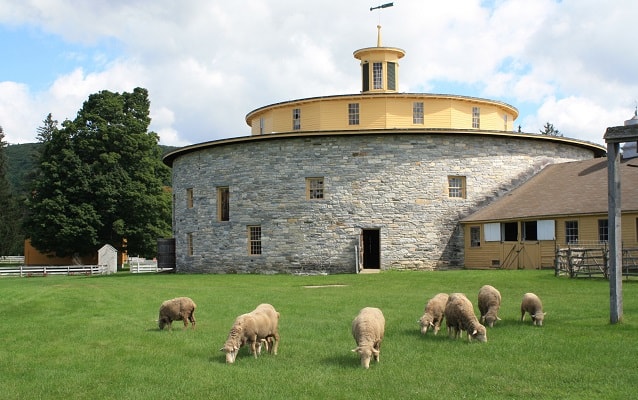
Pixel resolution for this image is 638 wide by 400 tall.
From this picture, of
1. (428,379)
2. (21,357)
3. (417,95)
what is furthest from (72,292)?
(417,95)

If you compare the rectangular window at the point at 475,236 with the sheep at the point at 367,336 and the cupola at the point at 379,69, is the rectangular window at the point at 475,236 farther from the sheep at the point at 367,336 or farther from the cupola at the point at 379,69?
the sheep at the point at 367,336

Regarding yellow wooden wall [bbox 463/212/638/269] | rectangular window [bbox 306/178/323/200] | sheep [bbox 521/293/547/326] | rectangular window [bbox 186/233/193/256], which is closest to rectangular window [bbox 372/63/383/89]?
rectangular window [bbox 306/178/323/200]

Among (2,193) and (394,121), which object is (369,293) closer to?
(394,121)

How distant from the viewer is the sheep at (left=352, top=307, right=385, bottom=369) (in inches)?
408

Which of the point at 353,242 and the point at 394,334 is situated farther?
the point at 353,242

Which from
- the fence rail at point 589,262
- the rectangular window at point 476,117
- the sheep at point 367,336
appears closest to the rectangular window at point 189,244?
the rectangular window at point 476,117

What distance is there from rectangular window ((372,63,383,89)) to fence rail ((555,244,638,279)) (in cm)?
1740

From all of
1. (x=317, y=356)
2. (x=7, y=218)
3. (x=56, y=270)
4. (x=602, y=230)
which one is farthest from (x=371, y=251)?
(x=7, y=218)

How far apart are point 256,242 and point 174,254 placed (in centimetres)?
809

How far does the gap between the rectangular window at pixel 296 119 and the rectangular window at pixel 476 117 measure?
949 centimetres

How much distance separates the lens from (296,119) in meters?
39.3

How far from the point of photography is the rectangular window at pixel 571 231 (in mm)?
30372

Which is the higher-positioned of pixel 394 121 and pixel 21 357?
pixel 394 121

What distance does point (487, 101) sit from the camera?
3922 cm
